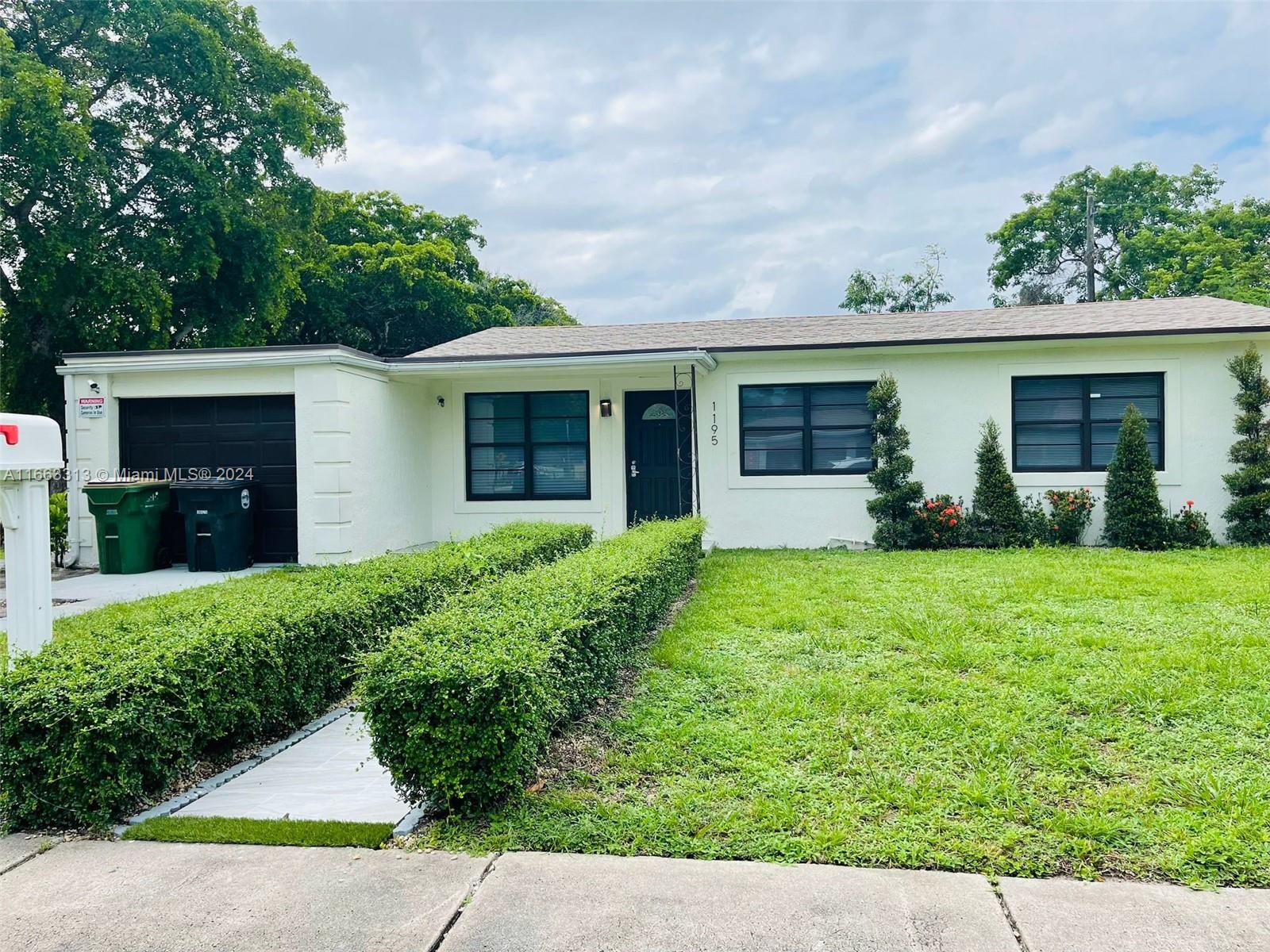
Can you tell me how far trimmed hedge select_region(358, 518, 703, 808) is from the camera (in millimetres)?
3076

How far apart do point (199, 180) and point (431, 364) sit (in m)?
9.69

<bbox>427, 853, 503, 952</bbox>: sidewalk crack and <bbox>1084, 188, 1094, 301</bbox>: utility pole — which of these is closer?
<bbox>427, 853, 503, 952</bbox>: sidewalk crack

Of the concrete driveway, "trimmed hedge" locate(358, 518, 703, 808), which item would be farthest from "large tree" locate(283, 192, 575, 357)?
"trimmed hedge" locate(358, 518, 703, 808)

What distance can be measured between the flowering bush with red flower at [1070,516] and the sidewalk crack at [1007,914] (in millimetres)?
8574

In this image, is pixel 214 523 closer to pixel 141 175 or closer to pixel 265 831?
pixel 265 831

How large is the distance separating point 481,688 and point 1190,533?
10.1 meters

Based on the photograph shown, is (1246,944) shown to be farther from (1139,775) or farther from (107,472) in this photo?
(107,472)

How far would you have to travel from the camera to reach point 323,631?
4.38 metres

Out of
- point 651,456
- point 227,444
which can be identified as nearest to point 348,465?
point 227,444

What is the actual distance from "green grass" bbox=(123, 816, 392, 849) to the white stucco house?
671 cm

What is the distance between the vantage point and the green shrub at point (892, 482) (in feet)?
34.0

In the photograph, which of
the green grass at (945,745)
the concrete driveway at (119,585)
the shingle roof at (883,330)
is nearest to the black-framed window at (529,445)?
the shingle roof at (883,330)

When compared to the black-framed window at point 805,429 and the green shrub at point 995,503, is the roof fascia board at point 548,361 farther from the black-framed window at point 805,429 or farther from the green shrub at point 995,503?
the green shrub at point 995,503

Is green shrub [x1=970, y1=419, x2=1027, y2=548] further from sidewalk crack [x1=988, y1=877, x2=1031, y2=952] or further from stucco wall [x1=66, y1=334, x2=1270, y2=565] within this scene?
sidewalk crack [x1=988, y1=877, x2=1031, y2=952]
